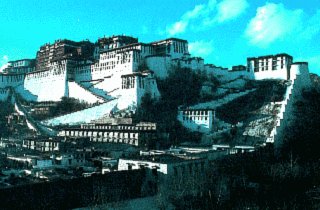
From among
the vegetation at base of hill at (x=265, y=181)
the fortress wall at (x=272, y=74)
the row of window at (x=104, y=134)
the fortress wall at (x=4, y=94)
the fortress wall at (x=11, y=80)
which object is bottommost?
the vegetation at base of hill at (x=265, y=181)

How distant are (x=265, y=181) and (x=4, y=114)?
4743 cm

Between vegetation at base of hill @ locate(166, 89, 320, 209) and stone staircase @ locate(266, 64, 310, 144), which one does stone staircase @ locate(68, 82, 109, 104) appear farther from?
vegetation at base of hill @ locate(166, 89, 320, 209)

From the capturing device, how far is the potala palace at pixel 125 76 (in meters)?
50.9

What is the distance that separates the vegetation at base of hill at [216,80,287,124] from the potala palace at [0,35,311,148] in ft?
3.85

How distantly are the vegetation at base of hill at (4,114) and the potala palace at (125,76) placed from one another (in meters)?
2.32

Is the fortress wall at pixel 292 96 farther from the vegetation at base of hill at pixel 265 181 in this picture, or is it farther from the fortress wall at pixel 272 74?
the fortress wall at pixel 272 74

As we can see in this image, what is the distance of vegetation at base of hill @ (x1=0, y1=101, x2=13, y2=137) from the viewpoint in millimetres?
58562

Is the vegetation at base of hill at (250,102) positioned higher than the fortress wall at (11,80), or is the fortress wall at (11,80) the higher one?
the fortress wall at (11,80)

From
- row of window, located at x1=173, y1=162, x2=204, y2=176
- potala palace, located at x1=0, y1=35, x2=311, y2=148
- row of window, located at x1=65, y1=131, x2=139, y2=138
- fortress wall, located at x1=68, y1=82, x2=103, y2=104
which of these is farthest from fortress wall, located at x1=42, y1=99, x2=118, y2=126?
row of window, located at x1=173, y1=162, x2=204, y2=176

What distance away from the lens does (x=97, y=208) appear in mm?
25797

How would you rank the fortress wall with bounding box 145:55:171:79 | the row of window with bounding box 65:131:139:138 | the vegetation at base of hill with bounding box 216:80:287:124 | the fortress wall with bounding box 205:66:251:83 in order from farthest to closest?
the fortress wall with bounding box 205:66:251:83 → the fortress wall with bounding box 145:55:171:79 → the vegetation at base of hill with bounding box 216:80:287:124 → the row of window with bounding box 65:131:139:138

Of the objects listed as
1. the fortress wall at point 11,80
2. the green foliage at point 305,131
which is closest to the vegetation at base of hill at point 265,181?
the green foliage at point 305,131

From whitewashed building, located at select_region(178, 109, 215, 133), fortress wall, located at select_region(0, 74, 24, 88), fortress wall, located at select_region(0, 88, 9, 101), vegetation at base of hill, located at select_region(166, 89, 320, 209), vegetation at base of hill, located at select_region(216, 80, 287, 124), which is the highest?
fortress wall, located at select_region(0, 74, 24, 88)

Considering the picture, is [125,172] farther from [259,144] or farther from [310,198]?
[259,144]
